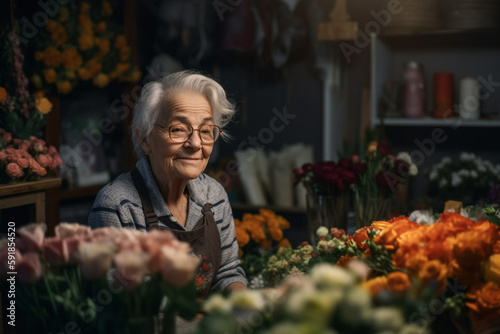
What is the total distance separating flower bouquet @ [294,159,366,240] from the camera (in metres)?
2.01

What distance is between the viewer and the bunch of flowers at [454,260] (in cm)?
93

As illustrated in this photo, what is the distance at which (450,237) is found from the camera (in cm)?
98

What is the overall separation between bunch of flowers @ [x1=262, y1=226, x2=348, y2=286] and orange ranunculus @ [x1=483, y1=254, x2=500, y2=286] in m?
0.43

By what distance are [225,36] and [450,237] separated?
9.10ft

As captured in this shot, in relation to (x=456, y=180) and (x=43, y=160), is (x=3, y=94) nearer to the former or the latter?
(x=43, y=160)

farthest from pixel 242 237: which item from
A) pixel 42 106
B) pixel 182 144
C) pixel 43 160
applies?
pixel 42 106

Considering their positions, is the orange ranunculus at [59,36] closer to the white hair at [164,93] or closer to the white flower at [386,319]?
the white hair at [164,93]

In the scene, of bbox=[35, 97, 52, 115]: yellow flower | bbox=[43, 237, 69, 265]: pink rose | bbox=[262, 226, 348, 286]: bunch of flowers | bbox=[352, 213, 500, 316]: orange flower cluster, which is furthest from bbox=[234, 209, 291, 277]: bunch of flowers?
bbox=[43, 237, 69, 265]: pink rose

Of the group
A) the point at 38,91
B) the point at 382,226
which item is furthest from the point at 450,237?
the point at 38,91

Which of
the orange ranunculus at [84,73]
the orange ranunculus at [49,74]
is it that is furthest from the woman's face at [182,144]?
the orange ranunculus at [84,73]

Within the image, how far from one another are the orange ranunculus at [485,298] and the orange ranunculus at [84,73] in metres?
2.55

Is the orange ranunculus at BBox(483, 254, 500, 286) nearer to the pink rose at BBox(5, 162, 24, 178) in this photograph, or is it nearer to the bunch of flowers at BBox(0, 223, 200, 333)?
the bunch of flowers at BBox(0, 223, 200, 333)

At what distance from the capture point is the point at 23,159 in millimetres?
2350

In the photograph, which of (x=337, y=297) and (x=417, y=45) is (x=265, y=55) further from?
(x=337, y=297)
